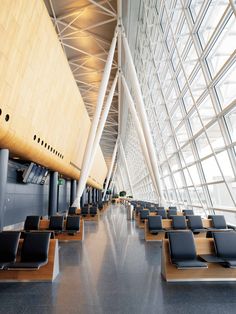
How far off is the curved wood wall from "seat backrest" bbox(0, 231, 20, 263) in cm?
358

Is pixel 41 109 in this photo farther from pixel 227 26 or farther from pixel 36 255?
pixel 227 26

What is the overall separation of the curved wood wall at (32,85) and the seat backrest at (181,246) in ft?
19.0

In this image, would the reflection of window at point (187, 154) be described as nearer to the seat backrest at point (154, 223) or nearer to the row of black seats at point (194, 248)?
the seat backrest at point (154, 223)

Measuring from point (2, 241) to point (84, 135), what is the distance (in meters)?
15.4

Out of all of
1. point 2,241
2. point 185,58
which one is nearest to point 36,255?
point 2,241

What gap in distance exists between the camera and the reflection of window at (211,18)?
788 cm

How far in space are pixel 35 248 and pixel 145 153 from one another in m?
14.0

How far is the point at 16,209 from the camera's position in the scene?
13.3 metres

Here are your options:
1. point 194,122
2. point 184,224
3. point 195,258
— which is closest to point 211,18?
point 194,122

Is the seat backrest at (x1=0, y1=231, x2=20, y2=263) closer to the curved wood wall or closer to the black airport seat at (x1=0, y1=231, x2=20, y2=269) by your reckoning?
the black airport seat at (x1=0, y1=231, x2=20, y2=269)

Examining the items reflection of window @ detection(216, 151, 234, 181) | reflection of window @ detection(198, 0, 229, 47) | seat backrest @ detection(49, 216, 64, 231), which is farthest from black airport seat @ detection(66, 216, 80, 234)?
reflection of window @ detection(198, 0, 229, 47)

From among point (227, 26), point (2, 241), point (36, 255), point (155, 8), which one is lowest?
point (36, 255)

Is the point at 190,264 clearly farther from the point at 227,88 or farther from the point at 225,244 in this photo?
the point at 227,88

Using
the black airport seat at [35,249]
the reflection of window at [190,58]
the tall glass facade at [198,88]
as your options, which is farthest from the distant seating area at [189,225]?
the reflection of window at [190,58]
